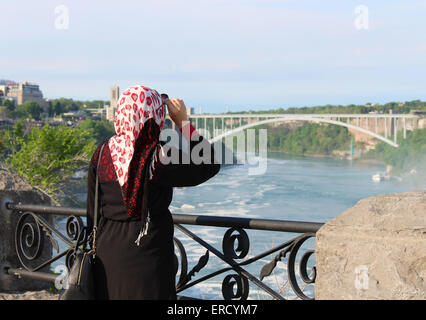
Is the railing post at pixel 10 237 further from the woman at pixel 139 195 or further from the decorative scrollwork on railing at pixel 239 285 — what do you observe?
the woman at pixel 139 195

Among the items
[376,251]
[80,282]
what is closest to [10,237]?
[80,282]

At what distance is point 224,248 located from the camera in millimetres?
2301

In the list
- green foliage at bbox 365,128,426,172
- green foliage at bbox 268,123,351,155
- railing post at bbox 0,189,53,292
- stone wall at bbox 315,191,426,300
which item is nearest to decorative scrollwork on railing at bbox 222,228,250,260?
stone wall at bbox 315,191,426,300

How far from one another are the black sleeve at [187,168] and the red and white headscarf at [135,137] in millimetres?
47

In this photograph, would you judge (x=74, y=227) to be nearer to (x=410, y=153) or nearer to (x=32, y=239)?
(x=32, y=239)

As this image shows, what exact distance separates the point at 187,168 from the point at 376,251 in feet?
2.05

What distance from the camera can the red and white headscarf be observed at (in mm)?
1666

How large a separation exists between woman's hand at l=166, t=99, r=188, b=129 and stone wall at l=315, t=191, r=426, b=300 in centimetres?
59

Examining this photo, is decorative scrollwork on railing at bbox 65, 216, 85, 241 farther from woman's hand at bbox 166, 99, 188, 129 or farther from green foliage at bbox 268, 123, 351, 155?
Answer: green foliage at bbox 268, 123, 351, 155

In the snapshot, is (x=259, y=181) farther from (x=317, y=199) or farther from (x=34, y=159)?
(x=34, y=159)

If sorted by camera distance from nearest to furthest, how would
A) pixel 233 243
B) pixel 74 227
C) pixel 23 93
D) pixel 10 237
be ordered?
pixel 233 243 → pixel 74 227 → pixel 10 237 → pixel 23 93

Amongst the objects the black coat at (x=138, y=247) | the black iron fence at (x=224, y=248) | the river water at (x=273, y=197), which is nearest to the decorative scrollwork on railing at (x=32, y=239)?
the black iron fence at (x=224, y=248)

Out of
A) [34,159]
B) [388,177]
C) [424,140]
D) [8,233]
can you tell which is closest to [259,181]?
[388,177]
